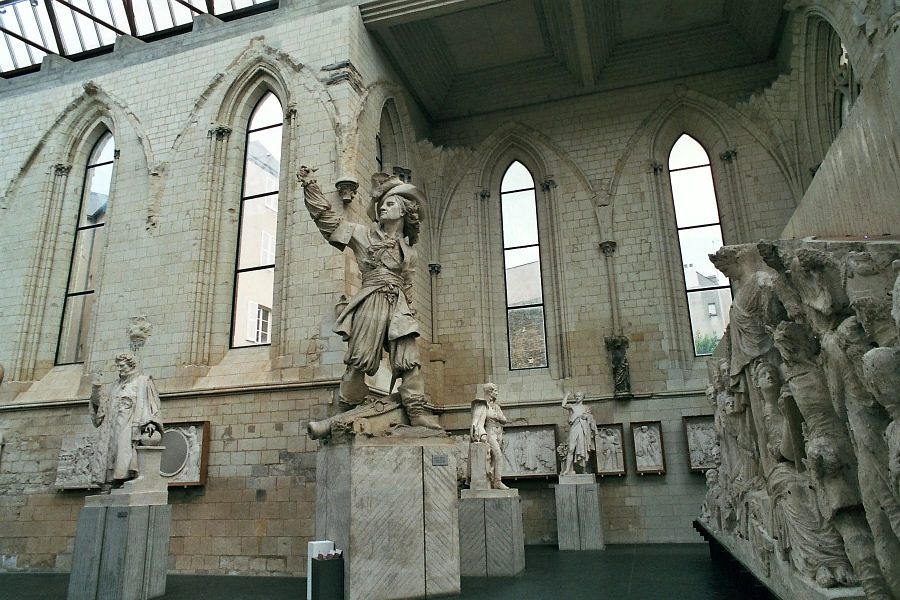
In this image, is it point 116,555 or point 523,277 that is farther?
point 523,277

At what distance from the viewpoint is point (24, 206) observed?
12.3 metres

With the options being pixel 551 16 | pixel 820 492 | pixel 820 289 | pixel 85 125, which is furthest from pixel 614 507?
pixel 85 125

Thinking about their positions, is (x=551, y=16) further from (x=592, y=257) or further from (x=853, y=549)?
(x=853, y=549)

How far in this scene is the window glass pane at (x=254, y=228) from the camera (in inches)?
422

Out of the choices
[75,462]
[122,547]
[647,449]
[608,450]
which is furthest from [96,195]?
[647,449]

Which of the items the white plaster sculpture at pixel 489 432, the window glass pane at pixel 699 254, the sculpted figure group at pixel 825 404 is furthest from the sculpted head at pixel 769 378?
the window glass pane at pixel 699 254

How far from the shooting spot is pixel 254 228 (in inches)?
428

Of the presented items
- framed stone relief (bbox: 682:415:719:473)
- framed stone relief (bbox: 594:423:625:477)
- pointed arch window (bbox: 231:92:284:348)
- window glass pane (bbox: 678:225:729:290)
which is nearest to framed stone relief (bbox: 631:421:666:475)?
framed stone relief (bbox: 594:423:625:477)

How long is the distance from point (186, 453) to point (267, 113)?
6.30 metres

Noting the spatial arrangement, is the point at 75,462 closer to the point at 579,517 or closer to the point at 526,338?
the point at 579,517

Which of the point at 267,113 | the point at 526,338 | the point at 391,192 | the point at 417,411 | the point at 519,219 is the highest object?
the point at 267,113

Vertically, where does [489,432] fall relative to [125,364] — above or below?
below

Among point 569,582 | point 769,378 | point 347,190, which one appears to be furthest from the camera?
point 347,190

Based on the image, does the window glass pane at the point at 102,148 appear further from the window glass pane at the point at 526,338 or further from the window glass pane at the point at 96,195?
the window glass pane at the point at 526,338
